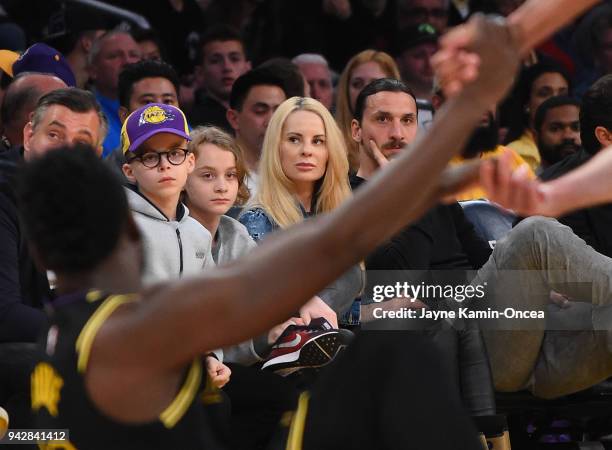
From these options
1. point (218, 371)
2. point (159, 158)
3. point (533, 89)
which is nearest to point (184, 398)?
point (218, 371)

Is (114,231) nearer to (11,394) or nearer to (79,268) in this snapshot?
(79,268)

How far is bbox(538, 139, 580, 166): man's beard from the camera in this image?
7.22 meters

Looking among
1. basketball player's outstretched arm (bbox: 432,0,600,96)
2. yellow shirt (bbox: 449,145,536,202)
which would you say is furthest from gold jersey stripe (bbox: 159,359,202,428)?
yellow shirt (bbox: 449,145,536,202)

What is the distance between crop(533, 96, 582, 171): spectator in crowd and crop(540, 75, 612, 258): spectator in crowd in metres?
1.44

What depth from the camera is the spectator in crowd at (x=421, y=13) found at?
894cm

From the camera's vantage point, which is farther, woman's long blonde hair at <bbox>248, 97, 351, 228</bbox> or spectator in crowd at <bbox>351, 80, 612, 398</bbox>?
woman's long blonde hair at <bbox>248, 97, 351, 228</bbox>

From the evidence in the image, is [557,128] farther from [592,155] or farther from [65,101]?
[65,101]

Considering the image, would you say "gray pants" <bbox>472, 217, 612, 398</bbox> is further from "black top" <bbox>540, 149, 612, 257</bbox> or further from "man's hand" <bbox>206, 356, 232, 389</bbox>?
"man's hand" <bbox>206, 356, 232, 389</bbox>

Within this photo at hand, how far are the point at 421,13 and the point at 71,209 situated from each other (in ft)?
22.2

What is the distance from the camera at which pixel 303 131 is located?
557 cm

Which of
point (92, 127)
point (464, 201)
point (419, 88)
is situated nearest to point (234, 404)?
point (92, 127)

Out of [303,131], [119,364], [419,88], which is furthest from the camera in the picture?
[419,88]

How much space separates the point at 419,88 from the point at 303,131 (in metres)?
2.76

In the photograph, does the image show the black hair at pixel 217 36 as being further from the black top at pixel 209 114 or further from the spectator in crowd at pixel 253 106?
the spectator in crowd at pixel 253 106
